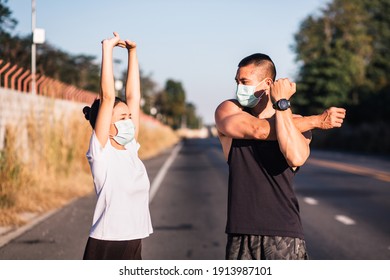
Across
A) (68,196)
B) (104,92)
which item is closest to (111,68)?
(104,92)

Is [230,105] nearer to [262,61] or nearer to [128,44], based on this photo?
[262,61]

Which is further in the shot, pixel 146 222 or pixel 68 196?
pixel 68 196

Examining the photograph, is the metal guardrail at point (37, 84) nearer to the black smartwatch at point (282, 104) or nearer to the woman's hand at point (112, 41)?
the woman's hand at point (112, 41)

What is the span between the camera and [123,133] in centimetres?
387

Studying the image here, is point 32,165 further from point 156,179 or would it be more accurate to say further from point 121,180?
point 121,180

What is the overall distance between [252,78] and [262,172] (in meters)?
0.48

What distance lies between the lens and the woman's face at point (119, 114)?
390 cm

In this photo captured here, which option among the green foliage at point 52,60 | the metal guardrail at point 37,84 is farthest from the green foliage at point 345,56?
the metal guardrail at point 37,84

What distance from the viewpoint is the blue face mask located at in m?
3.87

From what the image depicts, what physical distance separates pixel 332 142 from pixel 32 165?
160 feet

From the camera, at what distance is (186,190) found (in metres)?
17.0

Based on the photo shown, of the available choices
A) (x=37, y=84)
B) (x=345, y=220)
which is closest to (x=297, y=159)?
(x=345, y=220)

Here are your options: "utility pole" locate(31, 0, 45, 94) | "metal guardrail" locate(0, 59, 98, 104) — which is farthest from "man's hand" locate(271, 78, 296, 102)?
"utility pole" locate(31, 0, 45, 94)
